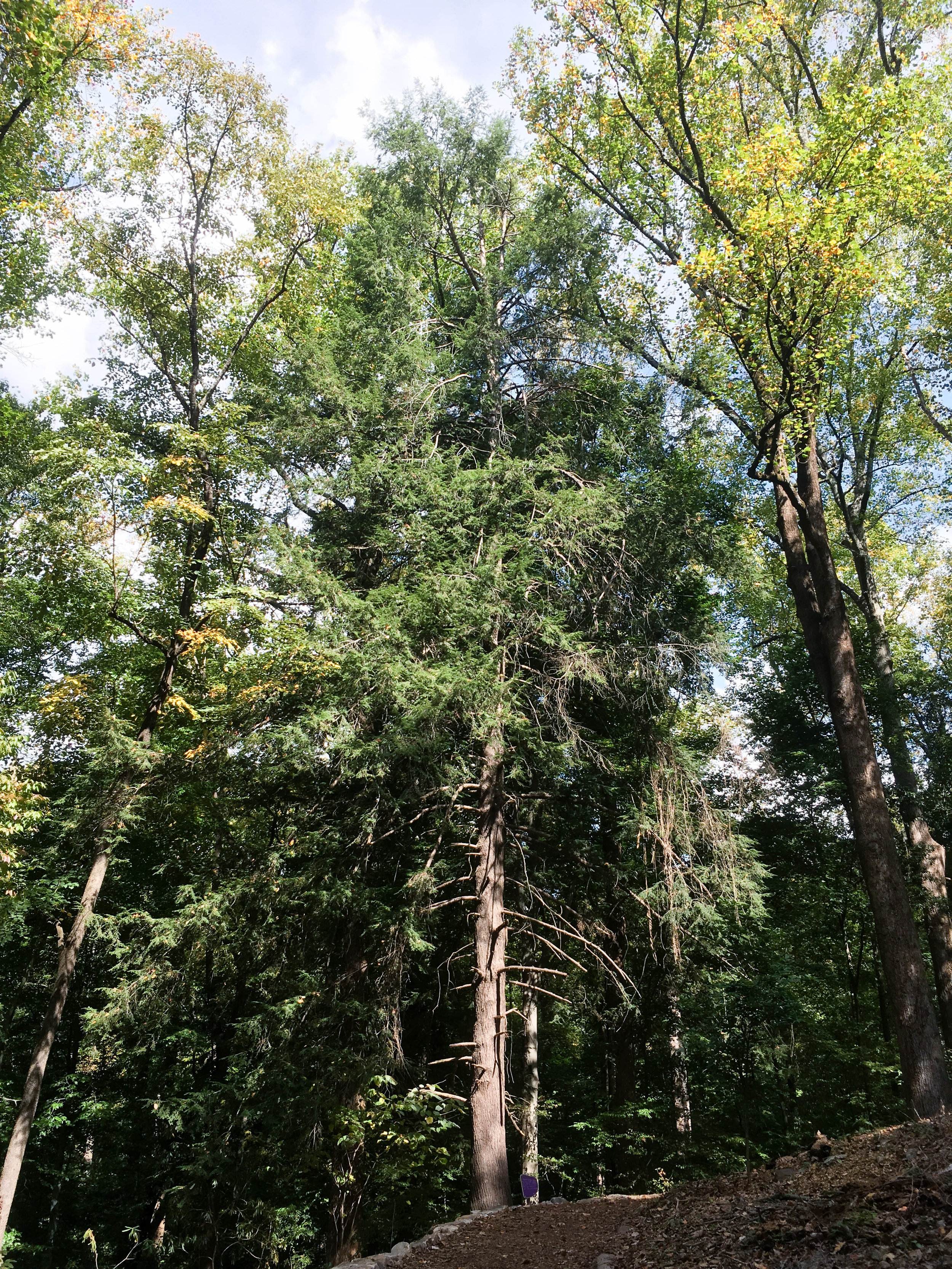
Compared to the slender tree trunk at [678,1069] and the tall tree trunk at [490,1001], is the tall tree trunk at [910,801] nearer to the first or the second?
the slender tree trunk at [678,1069]

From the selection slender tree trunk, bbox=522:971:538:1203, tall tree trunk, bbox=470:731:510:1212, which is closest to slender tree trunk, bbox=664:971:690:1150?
slender tree trunk, bbox=522:971:538:1203

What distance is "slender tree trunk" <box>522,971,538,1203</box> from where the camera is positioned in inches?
410

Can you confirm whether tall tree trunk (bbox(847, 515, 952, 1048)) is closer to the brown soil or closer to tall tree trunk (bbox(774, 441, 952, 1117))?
tall tree trunk (bbox(774, 441, 952, 1117))

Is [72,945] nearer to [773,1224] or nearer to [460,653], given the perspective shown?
[460,653]

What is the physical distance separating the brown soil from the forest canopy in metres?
2.25

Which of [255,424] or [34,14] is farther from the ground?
[34,14]

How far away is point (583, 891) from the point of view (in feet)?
39.3

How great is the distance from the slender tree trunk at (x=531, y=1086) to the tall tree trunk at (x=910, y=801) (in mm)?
6465

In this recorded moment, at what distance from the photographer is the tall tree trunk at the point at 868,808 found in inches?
324

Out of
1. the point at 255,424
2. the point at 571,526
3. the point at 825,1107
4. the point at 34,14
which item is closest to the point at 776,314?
the point at 571,526

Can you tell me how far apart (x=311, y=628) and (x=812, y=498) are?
6595 mm

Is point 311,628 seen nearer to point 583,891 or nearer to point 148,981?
point 148,981

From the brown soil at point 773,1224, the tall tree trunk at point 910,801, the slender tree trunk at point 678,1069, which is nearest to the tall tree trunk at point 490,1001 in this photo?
the brown soil at point 773,1224

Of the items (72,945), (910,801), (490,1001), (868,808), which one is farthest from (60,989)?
(910,801)
